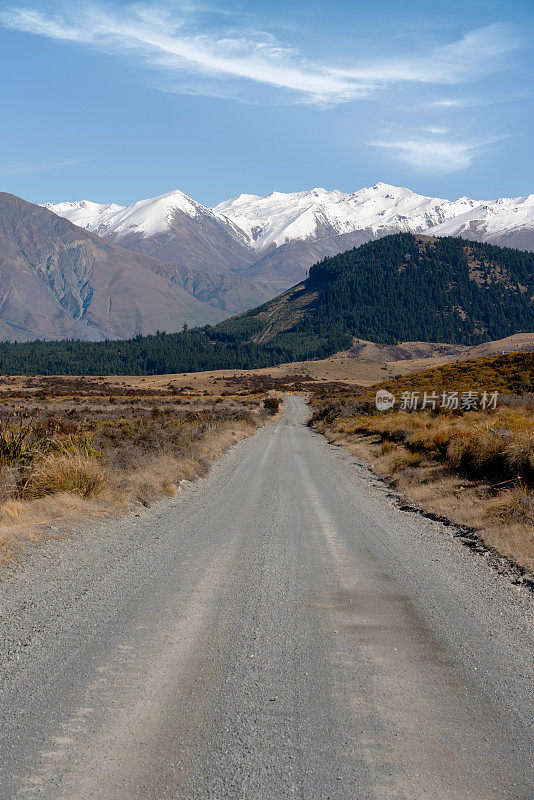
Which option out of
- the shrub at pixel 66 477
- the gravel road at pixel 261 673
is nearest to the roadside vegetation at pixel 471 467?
the gravel road at pixel 261 673

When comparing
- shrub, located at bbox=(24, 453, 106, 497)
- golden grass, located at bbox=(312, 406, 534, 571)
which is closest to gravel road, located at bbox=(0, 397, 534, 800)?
golden grass, located at bbox=(312, 406, 534, 571)

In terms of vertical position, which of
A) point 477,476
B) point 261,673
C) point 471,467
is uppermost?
point 471,467

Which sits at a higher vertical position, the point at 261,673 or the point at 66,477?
the point at 66,477

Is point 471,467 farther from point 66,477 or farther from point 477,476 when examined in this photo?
point 66,477

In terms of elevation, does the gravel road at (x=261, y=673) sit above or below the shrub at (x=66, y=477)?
below

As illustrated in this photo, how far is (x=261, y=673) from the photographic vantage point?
506 cm

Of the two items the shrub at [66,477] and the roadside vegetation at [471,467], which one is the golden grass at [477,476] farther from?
the shrub at [66,477]

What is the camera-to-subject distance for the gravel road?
3.64 meters

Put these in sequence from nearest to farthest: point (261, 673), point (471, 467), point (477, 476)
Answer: point (261, 673)
point (477, 476)
point (471, 467)

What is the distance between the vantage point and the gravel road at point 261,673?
3.64m

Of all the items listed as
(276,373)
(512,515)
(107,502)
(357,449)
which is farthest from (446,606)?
(276,373)

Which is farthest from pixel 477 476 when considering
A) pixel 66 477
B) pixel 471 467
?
pixel 66 477

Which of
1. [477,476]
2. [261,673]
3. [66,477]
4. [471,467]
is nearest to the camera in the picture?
[261,673]

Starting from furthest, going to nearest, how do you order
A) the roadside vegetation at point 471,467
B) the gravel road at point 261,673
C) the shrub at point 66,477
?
the shrub at point 66,477, the roadside vegetation at point 471,467, the gravel road at point 261,673
